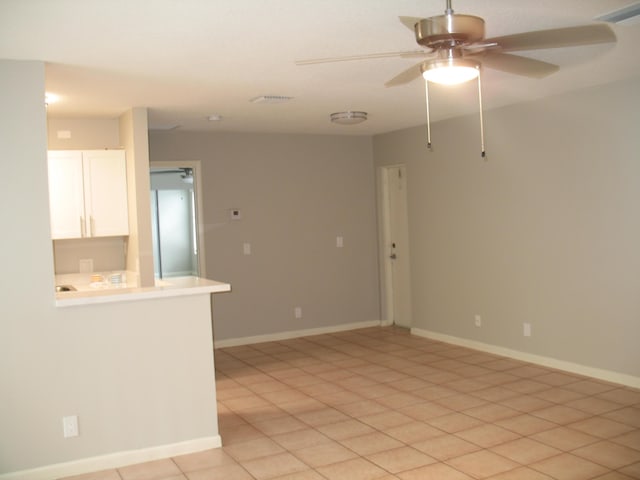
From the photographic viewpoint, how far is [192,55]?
3686 mm

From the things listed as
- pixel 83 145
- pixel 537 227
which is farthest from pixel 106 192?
pixel 537 227

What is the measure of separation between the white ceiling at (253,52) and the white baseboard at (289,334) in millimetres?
2656

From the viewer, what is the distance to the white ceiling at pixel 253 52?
2.94 m

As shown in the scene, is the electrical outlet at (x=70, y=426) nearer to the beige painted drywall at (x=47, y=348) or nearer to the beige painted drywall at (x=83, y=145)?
the beige painted drywall at (x=47, y=348)

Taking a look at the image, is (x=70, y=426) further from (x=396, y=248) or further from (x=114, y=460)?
(x=396, y=248)

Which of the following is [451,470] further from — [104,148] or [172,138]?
[172,138]

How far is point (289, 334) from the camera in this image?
760 centimetres

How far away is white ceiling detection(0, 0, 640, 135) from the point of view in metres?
2.94

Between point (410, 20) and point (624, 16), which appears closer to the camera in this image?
point (410, 20)

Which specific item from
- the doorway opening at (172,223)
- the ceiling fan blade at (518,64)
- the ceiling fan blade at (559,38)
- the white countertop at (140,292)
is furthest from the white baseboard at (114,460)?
the doorway opening at (172,223)

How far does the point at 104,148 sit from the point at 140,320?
2624mm

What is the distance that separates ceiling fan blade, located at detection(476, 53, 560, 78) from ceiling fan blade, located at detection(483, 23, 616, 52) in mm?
107

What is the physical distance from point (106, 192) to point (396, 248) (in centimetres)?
374

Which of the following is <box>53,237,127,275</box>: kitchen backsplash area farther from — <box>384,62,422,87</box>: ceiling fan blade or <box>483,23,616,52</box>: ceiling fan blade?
<box>483,23,616,52</box>: ceiling fan blade
